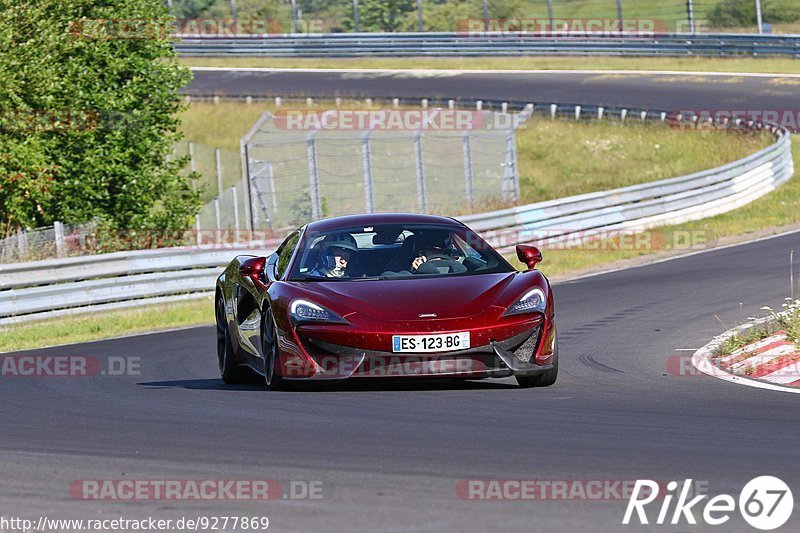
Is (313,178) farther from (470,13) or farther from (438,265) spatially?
(470,13)

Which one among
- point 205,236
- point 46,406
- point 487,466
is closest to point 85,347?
point 46,406

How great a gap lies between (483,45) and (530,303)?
45.7m

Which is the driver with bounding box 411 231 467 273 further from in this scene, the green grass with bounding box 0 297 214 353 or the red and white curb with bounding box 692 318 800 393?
the green grass with bounding box 0 297 214 353

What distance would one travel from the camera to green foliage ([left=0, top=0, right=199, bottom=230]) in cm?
2367

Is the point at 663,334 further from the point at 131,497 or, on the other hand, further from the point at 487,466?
the point at 131,497

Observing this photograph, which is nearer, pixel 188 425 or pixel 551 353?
pixel 188 425

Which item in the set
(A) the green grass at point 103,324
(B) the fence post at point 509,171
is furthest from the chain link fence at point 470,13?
(A) the green grass at point 103,324

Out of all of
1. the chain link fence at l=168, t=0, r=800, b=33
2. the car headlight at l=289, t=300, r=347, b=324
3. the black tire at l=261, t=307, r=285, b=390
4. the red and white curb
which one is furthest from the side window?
the chain link fence at l=168, t=0, r=800, b=33

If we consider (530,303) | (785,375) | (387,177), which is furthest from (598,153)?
(530,303)

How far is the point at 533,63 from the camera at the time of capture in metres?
53.2

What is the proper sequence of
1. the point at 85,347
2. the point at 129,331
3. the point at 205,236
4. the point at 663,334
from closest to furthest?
1. the point at 663,334
2. the point at 85,347
3. the point at 129,331
4. the point at 205,236

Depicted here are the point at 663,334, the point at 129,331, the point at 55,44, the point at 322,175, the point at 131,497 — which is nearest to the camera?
the point at 131,497

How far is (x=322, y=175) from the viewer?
42.3 metres

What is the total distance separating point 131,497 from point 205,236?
22.4 meters
